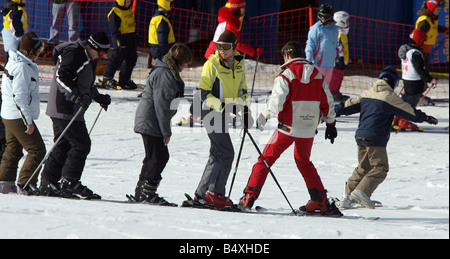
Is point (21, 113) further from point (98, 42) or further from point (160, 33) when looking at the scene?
point (160, 33)

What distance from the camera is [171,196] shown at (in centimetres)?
629

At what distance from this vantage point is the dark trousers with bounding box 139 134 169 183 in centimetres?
564

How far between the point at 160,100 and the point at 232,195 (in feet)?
4.64

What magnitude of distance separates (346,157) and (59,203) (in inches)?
155

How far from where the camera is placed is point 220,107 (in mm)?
5621

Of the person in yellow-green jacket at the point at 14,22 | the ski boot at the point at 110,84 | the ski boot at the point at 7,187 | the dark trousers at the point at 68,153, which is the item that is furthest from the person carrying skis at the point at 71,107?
the ski boot at the point at 110,84

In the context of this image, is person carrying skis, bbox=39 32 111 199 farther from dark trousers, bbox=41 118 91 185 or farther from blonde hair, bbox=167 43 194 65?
blonde hair, bbox=167 43 194 65

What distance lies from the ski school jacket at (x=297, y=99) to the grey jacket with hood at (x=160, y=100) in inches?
30.0

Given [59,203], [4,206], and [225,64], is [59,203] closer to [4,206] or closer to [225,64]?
[4,206]

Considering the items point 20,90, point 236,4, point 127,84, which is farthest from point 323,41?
point 20,90

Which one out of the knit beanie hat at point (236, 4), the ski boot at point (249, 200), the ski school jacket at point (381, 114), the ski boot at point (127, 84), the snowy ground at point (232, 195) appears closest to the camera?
the snowy ground at point (232, 195)

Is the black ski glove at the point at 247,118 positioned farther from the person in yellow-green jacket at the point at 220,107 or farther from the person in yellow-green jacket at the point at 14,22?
the person in yellow-green jacket at the point at 14,22

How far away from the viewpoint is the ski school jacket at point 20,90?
5.69 metres

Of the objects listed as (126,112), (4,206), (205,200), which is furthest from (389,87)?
A: (126,112)
